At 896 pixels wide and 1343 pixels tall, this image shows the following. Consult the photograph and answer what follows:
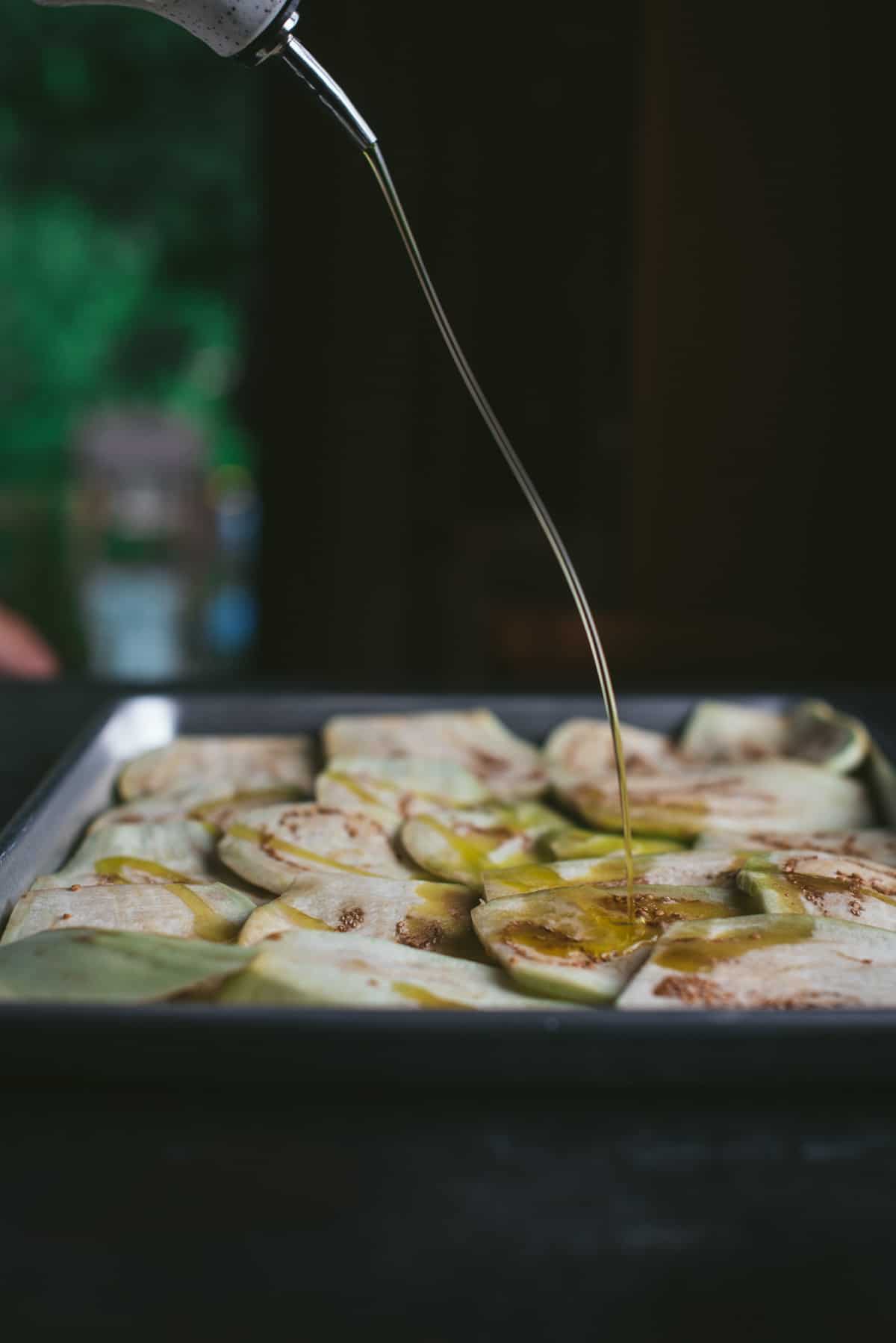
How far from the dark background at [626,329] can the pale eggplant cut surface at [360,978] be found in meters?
1.74

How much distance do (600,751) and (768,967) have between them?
18.7 inches

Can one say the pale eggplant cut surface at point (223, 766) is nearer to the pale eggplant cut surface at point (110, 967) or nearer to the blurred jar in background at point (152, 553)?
the pale eggplant cut surface at point (110, 967)

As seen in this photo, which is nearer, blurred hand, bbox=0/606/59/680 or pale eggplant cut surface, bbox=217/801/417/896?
pale eggplant cut surface, bbox=217/801/417/896

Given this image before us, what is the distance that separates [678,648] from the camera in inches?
96.9

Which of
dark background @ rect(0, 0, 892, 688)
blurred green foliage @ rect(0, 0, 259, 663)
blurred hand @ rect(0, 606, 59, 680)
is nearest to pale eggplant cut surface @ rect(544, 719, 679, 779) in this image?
blurred hand @ rect(0, 606, 59, 680)

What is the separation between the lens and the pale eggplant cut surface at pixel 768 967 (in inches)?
22.6

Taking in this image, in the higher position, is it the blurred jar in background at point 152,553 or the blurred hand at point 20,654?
the blurred hand at point 20,654

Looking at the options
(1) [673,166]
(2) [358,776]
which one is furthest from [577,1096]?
(1) [673,166]

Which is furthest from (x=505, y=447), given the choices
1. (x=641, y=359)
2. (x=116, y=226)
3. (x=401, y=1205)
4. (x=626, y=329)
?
(x=116, y=226)

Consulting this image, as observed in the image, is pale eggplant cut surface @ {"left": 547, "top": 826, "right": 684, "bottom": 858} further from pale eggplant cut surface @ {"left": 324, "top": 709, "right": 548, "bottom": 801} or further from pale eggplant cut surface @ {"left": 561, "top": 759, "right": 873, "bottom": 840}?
pale eggplant cut surface @ {"left": 324, "top": 709, "right": 548, "bottom": 801}

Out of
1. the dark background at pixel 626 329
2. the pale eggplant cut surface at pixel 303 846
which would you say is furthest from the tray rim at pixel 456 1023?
the dark background at pixel 626 329

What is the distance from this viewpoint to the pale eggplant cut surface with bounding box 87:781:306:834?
2.95 feet

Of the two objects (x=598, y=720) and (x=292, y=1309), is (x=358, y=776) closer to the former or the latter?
(x=598, y=720)

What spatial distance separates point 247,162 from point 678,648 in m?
3.51
